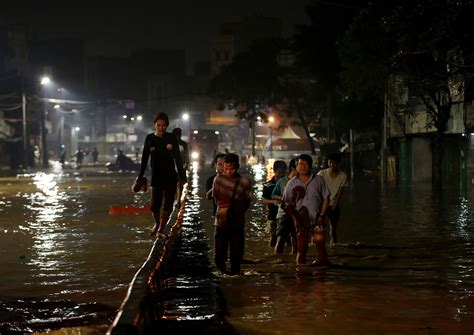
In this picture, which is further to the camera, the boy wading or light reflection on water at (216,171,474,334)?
the boy wading

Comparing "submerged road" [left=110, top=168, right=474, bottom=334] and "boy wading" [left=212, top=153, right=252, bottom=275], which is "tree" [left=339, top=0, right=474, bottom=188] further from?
"boy wading" [left=212, top=153, right=252, bottom=275]

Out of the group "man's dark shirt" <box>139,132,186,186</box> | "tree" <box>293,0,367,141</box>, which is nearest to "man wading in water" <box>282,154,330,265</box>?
"man's dark shirt" <box>139,132,186,186</box>

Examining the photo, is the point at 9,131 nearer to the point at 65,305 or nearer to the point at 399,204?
the point at 399,204

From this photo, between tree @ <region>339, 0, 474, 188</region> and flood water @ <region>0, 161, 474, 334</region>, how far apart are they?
5.32 meters

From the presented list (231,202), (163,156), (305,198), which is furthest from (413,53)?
(231,202)

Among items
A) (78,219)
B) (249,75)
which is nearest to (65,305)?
(78,219)

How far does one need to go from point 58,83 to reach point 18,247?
10146 centimetres

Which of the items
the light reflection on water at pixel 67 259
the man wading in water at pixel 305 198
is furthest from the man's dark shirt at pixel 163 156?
the man wading in water at pixel 305 198

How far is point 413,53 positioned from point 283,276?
14035mm

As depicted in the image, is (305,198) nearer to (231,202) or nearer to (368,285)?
(231,202)

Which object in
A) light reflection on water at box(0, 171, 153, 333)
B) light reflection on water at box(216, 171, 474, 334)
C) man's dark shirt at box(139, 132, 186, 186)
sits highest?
man's dark shirt at box(139, 132, 186, 186)

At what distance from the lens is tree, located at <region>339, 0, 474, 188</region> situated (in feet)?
73.8

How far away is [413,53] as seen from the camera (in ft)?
75.4

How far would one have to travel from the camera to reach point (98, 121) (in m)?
130
